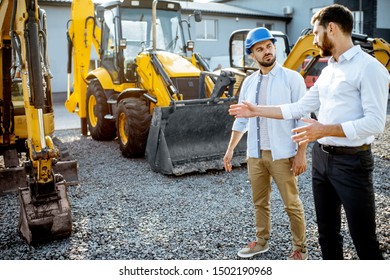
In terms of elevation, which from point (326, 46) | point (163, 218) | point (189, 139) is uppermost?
point (326, 46)

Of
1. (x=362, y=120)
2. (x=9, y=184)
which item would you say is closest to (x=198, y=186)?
(x=9, y=184)

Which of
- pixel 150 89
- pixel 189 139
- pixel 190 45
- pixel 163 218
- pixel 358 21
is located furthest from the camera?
pixel 358 21

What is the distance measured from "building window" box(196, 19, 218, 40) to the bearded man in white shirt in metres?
17.1

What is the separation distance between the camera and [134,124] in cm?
579

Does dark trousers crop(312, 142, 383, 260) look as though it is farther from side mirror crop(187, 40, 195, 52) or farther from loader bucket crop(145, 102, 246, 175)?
side mirror crop(187, 40, 195, 52)

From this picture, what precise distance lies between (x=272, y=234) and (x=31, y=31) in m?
2.41

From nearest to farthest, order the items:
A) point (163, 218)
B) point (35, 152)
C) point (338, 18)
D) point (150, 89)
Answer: point (338, 18) < point (35, 152) < point (163, 218) < point (150, 89)

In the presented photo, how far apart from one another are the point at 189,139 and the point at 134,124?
2.64 ft

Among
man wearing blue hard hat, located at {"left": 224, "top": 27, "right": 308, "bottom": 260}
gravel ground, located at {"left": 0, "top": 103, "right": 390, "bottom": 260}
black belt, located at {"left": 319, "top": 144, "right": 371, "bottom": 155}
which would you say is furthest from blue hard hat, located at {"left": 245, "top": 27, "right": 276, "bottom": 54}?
gravel ground, located at {"left": 0, "top": 103, "right": 390, "bottom": 260}

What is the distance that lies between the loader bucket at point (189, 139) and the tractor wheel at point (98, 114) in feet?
6.85

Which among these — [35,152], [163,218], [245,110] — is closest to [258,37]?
[245,110]

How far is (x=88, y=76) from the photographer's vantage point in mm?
7777

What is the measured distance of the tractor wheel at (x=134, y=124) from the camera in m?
5.80

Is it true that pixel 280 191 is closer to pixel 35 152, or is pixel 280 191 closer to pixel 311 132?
pixel 311 132
